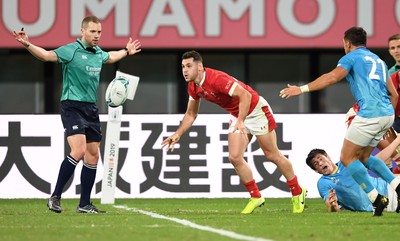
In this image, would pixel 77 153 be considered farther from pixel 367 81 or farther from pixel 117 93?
pixel 367 81

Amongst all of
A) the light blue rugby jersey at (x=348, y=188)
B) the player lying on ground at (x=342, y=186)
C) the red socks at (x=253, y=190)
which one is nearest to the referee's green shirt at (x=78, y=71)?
the red socks at (x=253, y=190)

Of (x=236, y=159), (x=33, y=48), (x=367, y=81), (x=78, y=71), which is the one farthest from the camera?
(x=236, y=159)

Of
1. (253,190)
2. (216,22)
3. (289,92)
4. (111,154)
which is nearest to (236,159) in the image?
(253,190)

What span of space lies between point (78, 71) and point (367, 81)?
3291mm

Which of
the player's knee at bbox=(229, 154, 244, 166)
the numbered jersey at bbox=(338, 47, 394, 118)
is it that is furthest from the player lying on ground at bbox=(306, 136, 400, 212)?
the numbered jersey at bbox=(338, 47, 394, 118)

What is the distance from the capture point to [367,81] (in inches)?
502

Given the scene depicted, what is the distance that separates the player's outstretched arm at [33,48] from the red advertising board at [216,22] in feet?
30.4

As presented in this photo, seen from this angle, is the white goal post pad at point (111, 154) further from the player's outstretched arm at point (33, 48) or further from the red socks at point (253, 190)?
the player's outstretched arm at point (33, 48)

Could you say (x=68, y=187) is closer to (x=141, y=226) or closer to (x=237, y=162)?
(x=237, y=162)

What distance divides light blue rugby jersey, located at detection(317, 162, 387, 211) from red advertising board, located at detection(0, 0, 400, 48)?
8.88 metres

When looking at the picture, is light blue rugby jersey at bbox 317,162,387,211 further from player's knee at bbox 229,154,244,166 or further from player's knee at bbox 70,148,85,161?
player's knee at bbox 70,148,85,161

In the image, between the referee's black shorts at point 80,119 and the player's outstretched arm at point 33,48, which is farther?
the referee's black shorts at point 80,119

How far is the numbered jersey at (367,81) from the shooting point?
12.7 m

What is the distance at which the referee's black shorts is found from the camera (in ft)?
44.8
